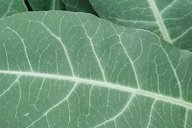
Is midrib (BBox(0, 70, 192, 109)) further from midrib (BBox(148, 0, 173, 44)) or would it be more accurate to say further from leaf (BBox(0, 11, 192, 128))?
midrib (BBox(148, 0, 173, 44))

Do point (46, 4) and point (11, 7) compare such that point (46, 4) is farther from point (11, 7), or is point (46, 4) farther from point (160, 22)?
point (160, 22)

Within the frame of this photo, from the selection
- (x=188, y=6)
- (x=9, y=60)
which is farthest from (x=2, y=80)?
(x=188, y=6)

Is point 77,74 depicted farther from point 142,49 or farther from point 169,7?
point 169,7

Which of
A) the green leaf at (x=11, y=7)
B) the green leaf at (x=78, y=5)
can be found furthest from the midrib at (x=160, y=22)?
the green leaf at (x=11, y=7)

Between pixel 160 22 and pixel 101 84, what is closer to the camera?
pixel 101 84

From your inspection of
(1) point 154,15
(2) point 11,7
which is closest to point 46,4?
(2) point 11,7

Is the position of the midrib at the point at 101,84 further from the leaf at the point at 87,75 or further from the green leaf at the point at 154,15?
the green leaf at the point at 154,15
